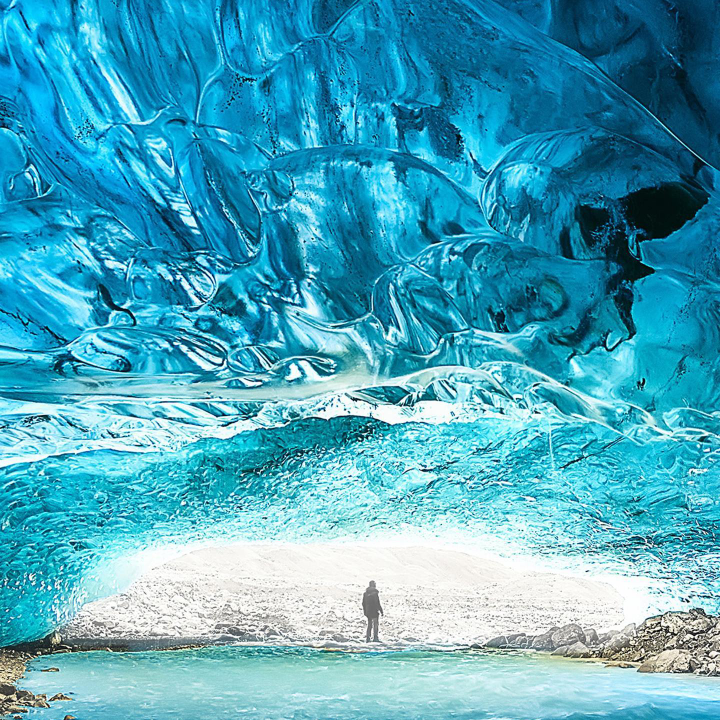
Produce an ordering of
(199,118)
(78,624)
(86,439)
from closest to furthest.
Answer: (199,118), (86,439), (78,624)

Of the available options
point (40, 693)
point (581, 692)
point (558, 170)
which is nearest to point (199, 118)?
point (558, 170)

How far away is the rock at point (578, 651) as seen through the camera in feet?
34.0

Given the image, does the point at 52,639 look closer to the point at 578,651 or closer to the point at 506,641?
the point at 506,641

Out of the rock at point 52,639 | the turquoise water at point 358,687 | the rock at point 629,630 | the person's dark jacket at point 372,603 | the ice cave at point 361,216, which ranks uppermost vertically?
the ice cave at point 361,216

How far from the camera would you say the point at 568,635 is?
1061cm

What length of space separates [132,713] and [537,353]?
6.17 m

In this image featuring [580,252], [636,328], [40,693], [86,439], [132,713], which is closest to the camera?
[580,252]

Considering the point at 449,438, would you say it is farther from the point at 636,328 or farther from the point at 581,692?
the point at 581,692

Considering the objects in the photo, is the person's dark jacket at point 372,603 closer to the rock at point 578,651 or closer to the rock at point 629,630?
the rock at point 578,651

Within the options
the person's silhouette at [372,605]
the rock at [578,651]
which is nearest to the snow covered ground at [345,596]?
the person's silhouette at [372,605]

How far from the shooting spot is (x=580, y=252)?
14.5 ft

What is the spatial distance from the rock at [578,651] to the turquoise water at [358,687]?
39cm

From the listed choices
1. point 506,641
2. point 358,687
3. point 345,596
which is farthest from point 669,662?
point 345,596

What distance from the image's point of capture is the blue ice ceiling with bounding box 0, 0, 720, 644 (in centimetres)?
392
